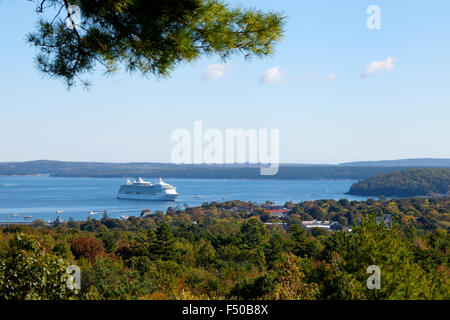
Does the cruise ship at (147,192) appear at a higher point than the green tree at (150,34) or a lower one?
lower

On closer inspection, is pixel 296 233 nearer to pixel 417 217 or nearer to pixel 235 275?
pixel 235 275

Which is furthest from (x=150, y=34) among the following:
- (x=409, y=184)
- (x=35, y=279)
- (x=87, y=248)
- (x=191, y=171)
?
(x=191, y=171)

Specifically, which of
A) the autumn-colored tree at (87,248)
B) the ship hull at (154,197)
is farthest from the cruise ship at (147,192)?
the autumn-colored tree at (87,248)

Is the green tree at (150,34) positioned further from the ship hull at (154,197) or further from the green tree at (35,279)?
the ship hull at (154,197)

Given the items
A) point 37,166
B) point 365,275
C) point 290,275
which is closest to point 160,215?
point 290,275

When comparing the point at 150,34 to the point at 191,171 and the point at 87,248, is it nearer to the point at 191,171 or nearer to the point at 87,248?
the point at 87,248
